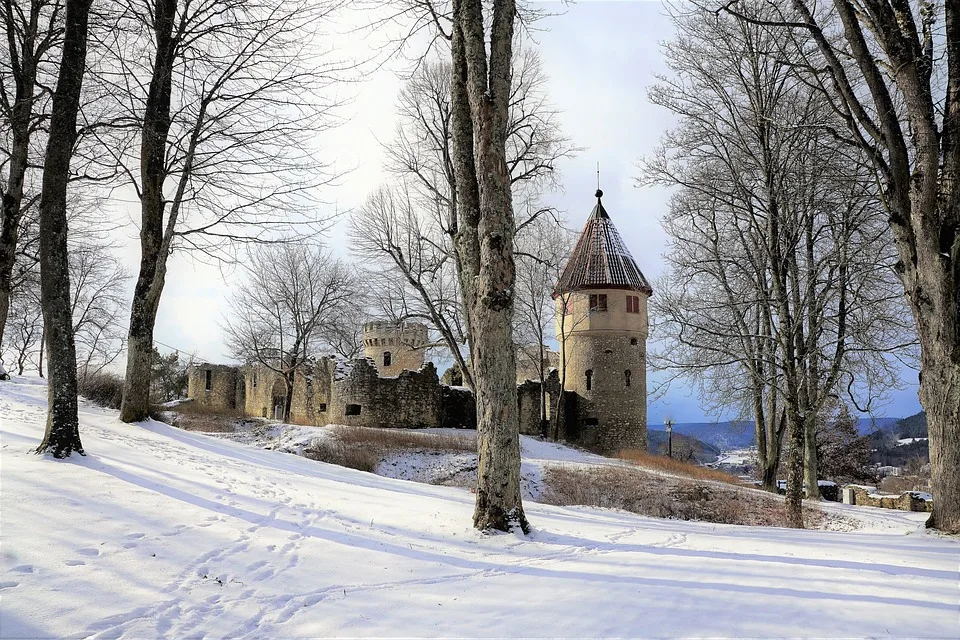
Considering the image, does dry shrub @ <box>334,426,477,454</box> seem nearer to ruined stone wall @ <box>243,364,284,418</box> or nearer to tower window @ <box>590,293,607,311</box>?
tower window @ <box>590,293,607,311</box>

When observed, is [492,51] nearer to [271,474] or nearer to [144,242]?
[271,474]

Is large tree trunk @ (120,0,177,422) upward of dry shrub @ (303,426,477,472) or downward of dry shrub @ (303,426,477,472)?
upward

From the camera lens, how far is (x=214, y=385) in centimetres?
3709

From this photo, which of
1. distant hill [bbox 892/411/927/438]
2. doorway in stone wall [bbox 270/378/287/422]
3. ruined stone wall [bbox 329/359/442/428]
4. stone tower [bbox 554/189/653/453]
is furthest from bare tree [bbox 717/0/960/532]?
distant hill [bbox 892/411/927/438]

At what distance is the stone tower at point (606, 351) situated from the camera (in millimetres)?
29250

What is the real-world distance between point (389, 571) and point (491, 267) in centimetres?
310

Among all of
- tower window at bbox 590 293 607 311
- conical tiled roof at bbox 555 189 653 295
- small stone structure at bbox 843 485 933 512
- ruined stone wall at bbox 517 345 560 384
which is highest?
conical tiled roof at bbox 555 189 653 295

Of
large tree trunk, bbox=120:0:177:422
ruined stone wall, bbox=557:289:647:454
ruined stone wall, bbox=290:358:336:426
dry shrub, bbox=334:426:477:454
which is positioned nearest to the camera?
large tree trunk, bbox=120:0:177:422

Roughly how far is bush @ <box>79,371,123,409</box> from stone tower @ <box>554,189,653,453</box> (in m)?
18.5

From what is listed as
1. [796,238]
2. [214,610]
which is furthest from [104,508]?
[796,238]

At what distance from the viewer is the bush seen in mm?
17109

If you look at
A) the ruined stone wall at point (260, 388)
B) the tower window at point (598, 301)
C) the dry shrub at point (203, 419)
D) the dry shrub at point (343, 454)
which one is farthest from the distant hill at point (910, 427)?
the dry shrub at point (203, 419)

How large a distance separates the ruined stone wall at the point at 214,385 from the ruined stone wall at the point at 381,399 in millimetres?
14717

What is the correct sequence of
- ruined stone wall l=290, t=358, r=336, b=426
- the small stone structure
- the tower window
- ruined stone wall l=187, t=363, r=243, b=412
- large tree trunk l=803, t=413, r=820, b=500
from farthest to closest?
ruined stone wall l=187, t=363, r=243, b=412 < the tower window < ruined stone wall l=290, t=358, r=336, b=426 < large tree trunk l=803, t=413, r=820, b=500 < the small stone structure
